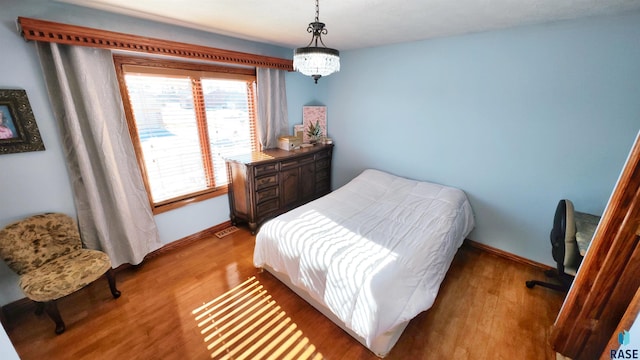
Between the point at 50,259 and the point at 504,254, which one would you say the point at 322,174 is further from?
the point at 50,259

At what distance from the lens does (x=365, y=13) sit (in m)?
1.75

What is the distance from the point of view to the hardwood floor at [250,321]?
5.00ft

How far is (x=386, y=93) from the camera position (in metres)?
2.92

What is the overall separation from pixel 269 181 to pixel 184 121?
3.65 feet

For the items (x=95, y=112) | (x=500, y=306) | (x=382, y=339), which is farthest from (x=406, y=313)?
(x=95, y=112)

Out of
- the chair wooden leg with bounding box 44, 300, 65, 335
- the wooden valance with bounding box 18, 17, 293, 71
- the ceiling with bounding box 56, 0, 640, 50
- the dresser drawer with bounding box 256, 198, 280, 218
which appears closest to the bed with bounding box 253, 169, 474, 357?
the dresser drawer with bounding box 256, 198, 280, 218

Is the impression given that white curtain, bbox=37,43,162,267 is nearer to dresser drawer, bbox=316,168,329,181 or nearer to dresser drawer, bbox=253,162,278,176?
dresser drawer, bbox=253,162,278,176

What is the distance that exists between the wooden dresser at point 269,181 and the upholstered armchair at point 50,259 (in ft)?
4.37

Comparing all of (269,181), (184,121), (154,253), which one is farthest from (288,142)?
(154,253)

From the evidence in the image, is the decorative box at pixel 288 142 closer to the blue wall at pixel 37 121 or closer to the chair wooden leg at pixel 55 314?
the blue wall at pixel 37 121

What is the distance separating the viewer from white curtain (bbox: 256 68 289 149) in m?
2.98

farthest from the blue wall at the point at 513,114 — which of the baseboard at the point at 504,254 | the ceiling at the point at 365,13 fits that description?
the ceiling at the point at 365,13

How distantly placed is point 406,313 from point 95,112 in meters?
2.71

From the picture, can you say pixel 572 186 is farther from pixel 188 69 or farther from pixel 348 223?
pixel 188 69
